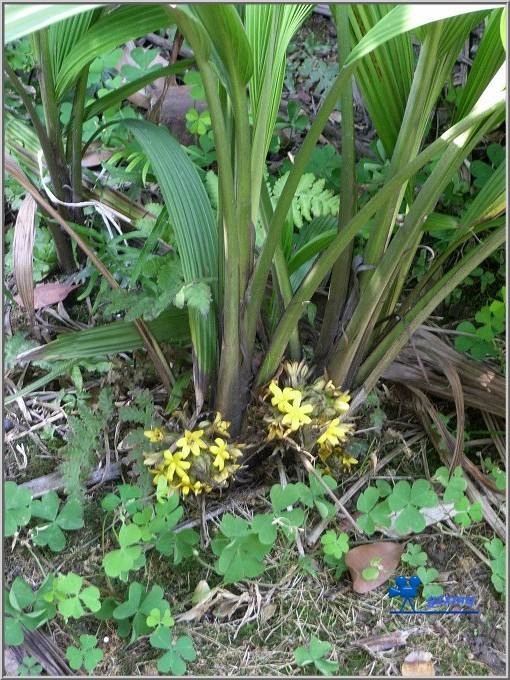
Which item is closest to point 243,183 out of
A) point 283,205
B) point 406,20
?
point 283,205

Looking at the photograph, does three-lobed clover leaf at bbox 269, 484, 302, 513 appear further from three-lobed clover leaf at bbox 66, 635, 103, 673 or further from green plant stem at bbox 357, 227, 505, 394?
three-lobed clover leaf at bbox 66, 635, 103, 673

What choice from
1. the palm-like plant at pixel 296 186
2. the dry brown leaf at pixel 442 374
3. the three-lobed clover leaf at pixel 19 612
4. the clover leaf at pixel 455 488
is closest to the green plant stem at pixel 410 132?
the palm-like plant at pixel 296 186

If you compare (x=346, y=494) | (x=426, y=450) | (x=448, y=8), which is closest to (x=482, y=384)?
(x=426, y=450)

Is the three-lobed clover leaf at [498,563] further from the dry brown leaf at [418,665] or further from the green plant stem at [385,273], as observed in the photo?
the green plant stem at [385,273]

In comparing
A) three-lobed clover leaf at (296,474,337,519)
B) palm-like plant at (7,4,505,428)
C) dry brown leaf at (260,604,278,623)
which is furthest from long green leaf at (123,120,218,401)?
dry brown leaf at (260,604,278,623)

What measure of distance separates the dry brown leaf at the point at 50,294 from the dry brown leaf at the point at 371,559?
660 mm

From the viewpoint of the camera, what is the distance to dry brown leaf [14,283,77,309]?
49.7 inches

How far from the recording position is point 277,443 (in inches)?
42.1

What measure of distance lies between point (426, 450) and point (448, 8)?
2.40 ft

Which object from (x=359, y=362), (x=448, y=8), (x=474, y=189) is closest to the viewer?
(x=448, y=8)

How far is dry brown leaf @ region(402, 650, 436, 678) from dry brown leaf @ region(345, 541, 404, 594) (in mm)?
106

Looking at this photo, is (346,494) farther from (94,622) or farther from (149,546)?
(94,622)

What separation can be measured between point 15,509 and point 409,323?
25.4 inches

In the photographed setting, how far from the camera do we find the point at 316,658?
0.97 metres
